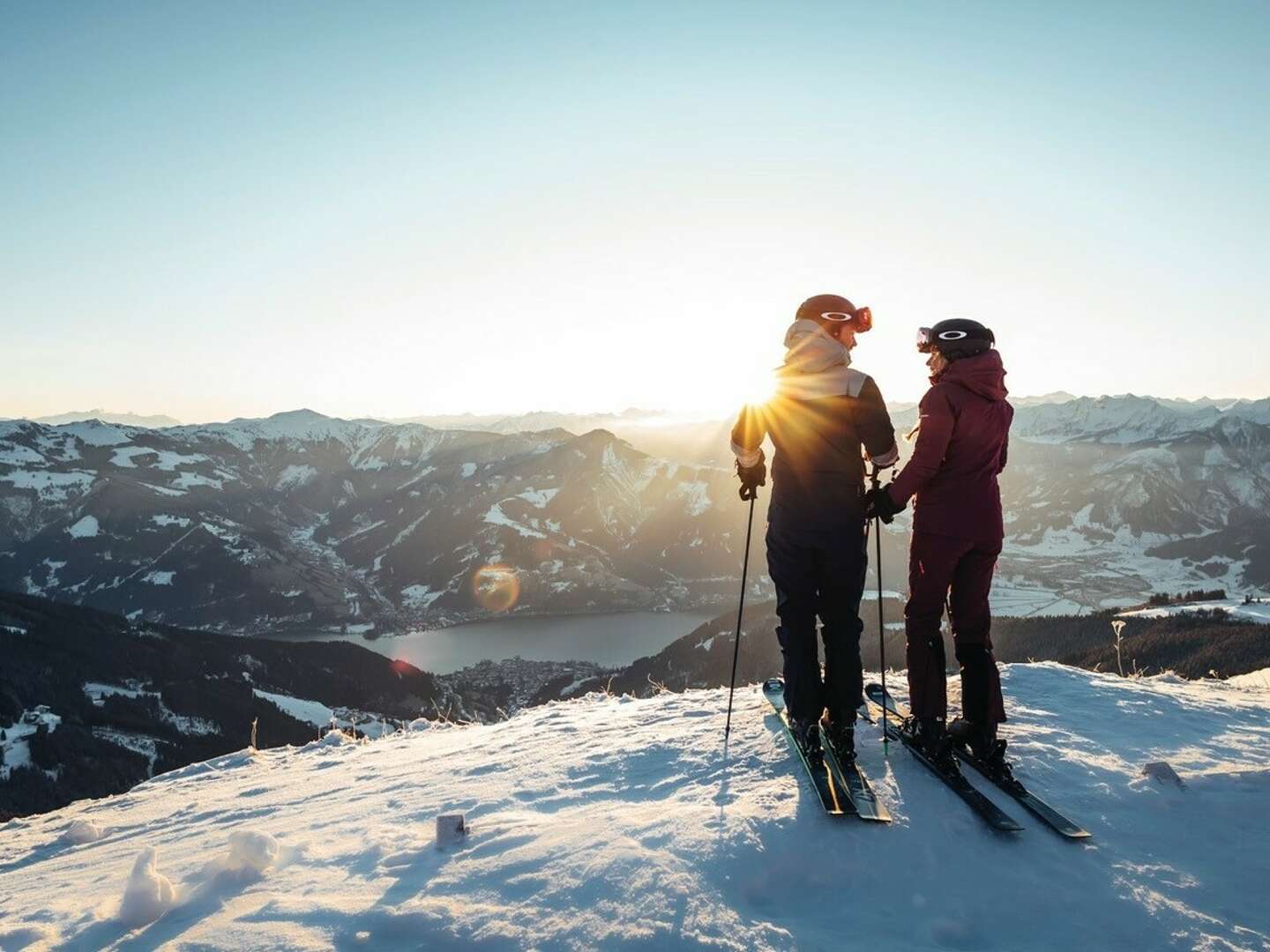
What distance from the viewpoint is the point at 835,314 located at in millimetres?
6059

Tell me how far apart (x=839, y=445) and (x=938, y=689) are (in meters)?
2.17

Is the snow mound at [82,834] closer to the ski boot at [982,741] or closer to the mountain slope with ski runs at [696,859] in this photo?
the mountain slope with ski runs at [696,859]

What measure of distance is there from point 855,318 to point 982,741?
11.8 feet

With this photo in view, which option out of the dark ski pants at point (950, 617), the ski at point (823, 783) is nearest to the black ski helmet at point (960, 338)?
the dark ski pants at point (950, 617)

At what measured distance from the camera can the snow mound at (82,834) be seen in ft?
20.6

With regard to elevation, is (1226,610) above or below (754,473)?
below

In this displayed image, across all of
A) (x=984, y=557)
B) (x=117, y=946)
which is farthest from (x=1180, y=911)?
(x=117, y=946)

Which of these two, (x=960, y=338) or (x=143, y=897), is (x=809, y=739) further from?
(x=143, y=897)

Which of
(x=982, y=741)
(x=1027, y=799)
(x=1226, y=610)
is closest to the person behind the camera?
(x=1027, y=799)

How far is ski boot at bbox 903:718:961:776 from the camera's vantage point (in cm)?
496

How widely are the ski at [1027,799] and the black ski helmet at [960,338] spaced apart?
313 centimetres

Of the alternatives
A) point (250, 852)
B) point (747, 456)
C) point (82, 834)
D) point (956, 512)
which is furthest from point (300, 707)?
point (956, 512)

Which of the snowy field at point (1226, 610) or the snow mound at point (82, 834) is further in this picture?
the snowy field at point (1226, 610)

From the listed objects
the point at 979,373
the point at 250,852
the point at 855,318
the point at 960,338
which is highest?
the point at 855,318
